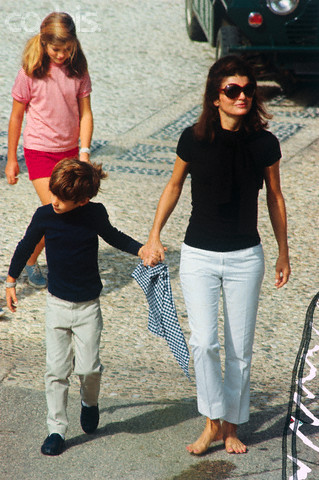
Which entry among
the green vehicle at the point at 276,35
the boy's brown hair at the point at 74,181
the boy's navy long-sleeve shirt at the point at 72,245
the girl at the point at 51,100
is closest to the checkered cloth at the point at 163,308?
the boy's navy long-sleeve shirt at the point at 72,245

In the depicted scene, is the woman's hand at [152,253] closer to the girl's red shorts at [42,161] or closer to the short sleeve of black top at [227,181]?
the short sleeve of black top at [227,181]

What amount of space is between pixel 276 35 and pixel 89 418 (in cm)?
699

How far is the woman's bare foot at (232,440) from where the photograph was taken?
375 cm

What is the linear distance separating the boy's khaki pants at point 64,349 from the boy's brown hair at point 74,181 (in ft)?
1.64

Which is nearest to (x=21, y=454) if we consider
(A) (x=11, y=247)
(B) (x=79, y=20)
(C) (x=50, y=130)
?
(C) (x=50, y=130)

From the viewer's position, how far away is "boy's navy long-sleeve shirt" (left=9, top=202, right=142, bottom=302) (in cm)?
366

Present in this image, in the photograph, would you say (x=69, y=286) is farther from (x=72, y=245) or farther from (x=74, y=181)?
(x=74, y=181)

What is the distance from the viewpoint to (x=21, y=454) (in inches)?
145

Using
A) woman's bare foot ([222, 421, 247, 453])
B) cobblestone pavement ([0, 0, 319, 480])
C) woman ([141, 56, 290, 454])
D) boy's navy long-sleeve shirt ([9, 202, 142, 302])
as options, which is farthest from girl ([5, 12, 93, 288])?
woman's bare foot ([222, 421, 247, 453])

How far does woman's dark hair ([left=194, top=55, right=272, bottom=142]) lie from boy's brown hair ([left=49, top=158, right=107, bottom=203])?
0.52 m

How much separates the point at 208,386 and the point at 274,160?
107 cm

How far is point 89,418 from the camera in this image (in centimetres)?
386

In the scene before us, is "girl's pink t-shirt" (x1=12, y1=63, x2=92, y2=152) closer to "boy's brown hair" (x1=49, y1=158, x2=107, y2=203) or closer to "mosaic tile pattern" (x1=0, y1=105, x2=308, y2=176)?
"boy's brown hair" (x1=49, y1=158, x2=107, y2=203)

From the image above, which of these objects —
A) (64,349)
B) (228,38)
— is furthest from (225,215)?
(228,38)
